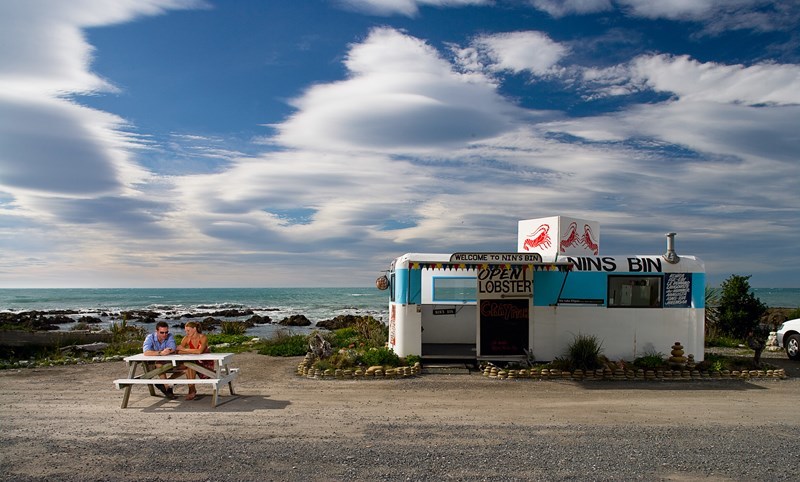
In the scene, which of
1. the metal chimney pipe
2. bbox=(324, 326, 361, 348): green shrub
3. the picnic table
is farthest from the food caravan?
the picnic table

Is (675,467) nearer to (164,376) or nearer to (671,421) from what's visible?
(671,421)

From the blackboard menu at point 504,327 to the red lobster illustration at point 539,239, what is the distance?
1.65 m

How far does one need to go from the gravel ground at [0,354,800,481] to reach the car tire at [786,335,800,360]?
464 cm

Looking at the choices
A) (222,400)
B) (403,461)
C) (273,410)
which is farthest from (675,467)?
(222,400)

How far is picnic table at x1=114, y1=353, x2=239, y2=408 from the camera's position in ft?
32.3

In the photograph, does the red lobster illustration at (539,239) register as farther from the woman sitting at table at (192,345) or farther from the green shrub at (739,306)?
the woman sitting at table at (192,345)

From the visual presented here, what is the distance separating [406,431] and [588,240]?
27.7 ft

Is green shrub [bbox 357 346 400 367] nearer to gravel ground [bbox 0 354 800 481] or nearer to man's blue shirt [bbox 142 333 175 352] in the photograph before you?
gravel ground [bbox 0 354 800 481]

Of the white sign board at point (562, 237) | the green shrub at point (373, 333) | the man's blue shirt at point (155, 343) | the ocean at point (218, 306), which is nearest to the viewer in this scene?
the man's blue shirt at point (155, 343)

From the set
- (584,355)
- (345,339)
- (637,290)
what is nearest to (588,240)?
(637,290)

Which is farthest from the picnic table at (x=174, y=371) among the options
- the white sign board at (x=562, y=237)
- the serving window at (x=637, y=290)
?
the serving window at (x=637, y=290)

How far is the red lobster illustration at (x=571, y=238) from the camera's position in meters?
14.4

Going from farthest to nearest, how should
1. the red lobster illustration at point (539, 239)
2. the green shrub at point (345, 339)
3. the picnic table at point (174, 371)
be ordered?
1. the green shrub at point (345, 339)
2. the red lobster illustration at point (539, 239)
3. the picnic table at point (174, 371)

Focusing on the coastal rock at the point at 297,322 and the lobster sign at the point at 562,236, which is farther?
the coastal rock at the point at 297,322
